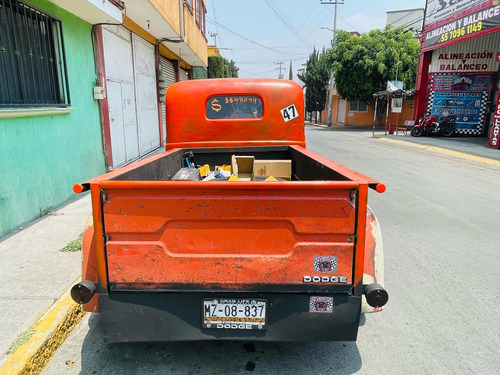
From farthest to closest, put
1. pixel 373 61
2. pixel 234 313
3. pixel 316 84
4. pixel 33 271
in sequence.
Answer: pixel 316 84
pixel 373 61
pixel 33 271
pixel 234 313

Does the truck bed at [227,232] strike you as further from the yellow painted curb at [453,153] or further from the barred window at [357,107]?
the barred window at [357,107]

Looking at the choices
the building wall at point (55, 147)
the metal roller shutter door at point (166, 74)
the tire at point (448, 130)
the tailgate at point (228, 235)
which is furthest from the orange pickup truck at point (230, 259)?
the tire at point (448, 130)

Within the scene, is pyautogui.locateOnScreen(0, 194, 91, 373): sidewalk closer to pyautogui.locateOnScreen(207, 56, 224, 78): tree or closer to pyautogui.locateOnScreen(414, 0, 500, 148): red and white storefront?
pyautogui.locateOnScreen(414, 0, 500, 148): red and white storefront

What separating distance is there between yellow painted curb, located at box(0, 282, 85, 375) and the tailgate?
35.2 inches

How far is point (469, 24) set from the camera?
14.0 m

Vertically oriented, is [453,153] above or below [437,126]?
below

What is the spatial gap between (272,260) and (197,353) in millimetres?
1059

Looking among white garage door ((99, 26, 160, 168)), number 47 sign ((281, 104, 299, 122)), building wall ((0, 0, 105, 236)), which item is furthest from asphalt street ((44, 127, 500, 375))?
white garage door ((99, 26, 160, 168))

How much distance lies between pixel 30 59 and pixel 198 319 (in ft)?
15.3

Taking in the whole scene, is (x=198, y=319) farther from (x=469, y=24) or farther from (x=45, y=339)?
(x=469, y=24)

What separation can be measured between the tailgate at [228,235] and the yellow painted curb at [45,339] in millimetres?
895

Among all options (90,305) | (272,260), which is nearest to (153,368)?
(90,305)

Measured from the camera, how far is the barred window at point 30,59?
4352mm

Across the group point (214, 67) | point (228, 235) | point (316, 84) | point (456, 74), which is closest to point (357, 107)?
point (316, 84)
